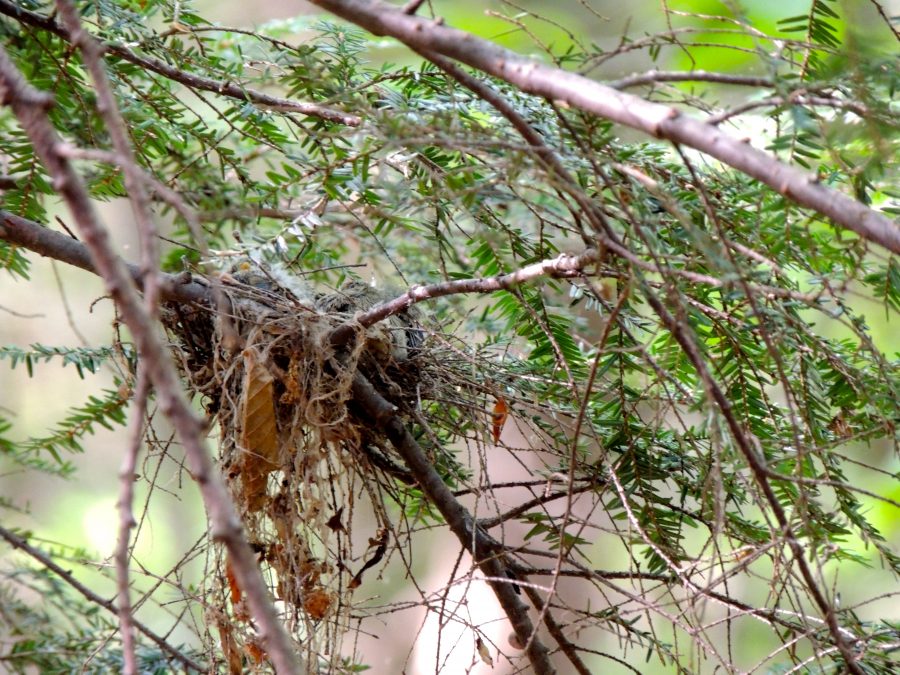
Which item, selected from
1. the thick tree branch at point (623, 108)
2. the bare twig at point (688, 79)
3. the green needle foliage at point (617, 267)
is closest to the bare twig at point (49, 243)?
the green needle foliage at point (617, 267)

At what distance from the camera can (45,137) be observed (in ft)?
1.65

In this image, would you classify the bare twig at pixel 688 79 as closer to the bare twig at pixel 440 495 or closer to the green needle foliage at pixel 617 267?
the green needle foliage at pixel 617 267

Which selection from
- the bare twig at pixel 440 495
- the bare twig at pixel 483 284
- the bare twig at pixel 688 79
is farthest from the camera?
the bare twig at pixel 440 495

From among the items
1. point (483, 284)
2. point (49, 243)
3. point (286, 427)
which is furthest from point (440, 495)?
point (49, 243)

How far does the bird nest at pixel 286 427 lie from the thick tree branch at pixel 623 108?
49cm

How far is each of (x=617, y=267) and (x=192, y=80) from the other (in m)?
0.66

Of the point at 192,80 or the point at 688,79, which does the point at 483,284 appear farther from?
the point at 192,80

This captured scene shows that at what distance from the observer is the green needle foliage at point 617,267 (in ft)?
2.15

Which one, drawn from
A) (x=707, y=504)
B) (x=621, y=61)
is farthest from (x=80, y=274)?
(x=707, y=504)

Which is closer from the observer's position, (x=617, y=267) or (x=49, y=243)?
(x=617, y=267)

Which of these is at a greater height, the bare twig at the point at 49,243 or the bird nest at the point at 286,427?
the bare twig at the point at 49,243

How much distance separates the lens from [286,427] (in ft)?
3.53

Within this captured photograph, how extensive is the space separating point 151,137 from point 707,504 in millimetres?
858

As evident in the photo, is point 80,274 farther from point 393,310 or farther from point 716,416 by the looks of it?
point 716,416
